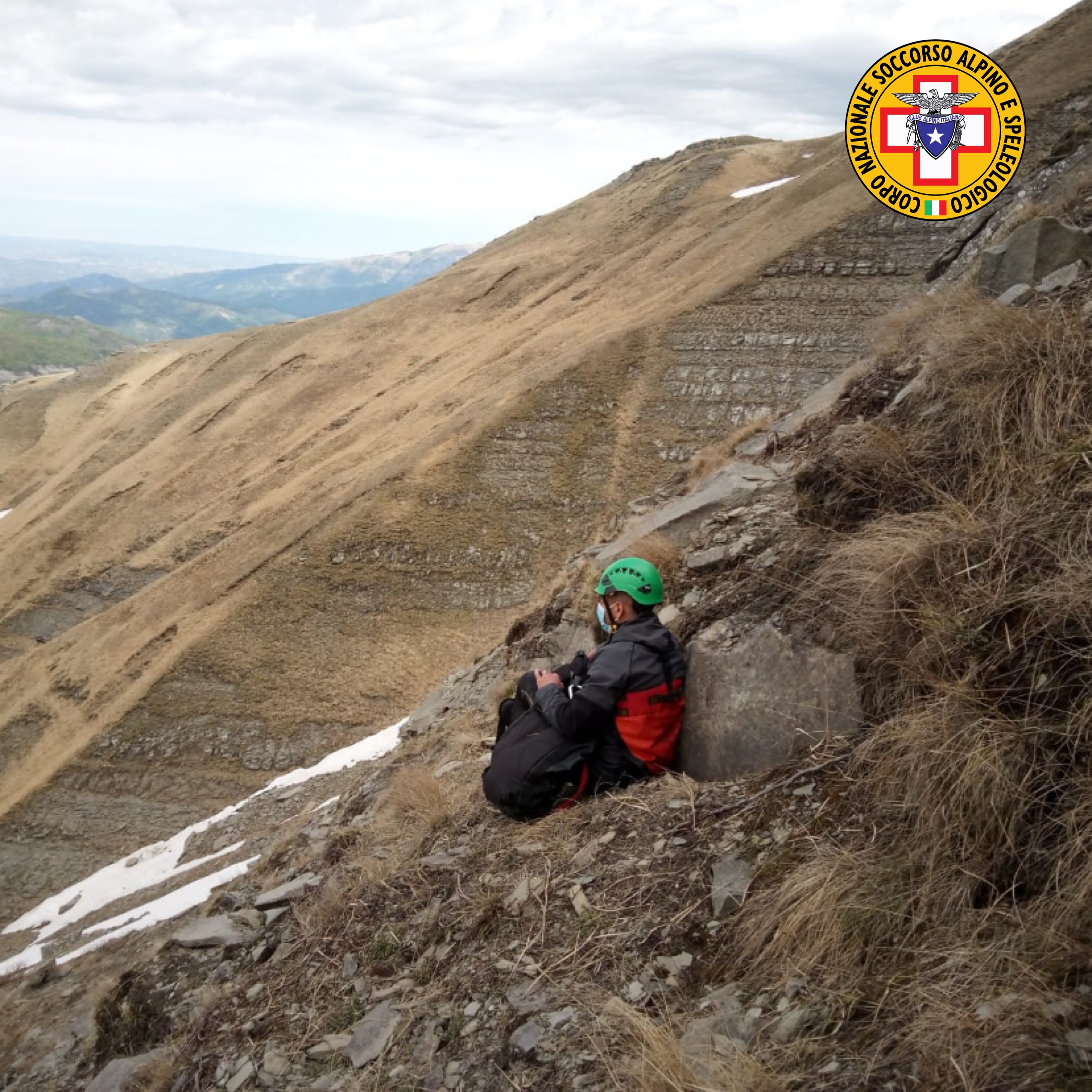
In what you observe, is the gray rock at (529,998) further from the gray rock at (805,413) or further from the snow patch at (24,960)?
the snow patch at (24,960)

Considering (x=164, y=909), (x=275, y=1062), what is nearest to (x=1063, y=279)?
(x=275, y=1062)

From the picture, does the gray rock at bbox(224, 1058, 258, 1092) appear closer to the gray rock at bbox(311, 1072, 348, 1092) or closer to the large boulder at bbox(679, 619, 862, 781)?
the gray rock at bbox(311, 1072, 348, 1092)

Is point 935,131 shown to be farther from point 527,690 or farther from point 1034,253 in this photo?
point 527,690

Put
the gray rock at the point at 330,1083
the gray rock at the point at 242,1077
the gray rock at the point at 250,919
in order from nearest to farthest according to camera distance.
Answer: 1. the gray rock at the point at 330,1083
2. the gray rock at the point at 242,1077
3. the gray rock at the point at 250,919

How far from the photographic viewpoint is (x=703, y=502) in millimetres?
10250

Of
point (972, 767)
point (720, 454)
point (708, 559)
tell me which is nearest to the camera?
point (972, 767)

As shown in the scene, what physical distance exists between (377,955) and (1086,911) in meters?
4.10

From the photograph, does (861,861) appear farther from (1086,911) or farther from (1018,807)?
(1086,911)

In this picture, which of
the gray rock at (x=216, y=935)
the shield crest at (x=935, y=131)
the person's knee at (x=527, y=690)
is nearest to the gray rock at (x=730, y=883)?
the person's knee at (x=527, y=690)

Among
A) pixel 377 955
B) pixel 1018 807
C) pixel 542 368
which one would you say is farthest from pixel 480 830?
pixel 542 368

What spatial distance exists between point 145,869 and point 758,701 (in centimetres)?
1863

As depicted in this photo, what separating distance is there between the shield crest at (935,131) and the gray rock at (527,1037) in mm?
17992

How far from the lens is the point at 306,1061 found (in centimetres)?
514

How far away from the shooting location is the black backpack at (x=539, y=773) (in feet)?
20.7
